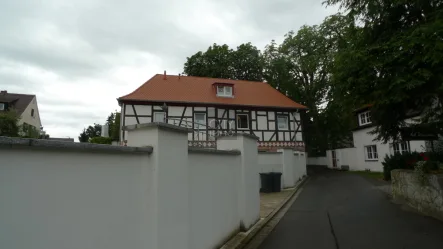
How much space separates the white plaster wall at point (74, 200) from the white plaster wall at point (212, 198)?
3.70 feet

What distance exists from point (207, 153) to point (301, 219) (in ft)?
13.5

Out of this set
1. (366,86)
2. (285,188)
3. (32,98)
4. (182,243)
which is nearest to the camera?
(182,243)

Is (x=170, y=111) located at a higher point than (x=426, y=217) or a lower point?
higher

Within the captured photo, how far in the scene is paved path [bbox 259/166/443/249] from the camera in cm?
520

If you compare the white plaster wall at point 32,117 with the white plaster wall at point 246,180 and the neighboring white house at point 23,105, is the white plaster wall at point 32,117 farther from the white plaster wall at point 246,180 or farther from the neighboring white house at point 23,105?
the white plaster wall at point 246,180

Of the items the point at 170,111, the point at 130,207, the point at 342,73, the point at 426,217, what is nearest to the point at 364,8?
the point at 342,73

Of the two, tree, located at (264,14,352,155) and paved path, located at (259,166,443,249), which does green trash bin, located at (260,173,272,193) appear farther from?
tree, located at (264,14,352,155)

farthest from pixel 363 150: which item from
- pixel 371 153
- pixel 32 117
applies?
pixel 32 117

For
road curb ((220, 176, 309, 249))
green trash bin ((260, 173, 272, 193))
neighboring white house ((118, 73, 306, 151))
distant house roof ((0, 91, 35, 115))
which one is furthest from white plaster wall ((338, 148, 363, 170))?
distant house roof ((0, 91, 35, 115))

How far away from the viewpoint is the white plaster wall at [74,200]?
1.83 meters

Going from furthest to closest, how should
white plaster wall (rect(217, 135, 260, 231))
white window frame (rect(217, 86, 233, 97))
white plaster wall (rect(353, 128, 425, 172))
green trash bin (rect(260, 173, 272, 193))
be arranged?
white window frame (rect(217, 86, 233, 97)) → white plaster wall (rect(353, 128, 425, 172)) → green trash bin (rect(260, 173, 272, 193)) → white plaster wall (rect(217, 135, 260, 231))

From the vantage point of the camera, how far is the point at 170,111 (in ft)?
66.6

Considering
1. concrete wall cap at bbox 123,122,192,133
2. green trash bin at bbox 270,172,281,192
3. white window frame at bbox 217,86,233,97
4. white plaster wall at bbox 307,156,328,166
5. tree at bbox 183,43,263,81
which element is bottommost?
green trash bin at bbox 270,172,281,192

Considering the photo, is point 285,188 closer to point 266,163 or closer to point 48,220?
point 266,163
